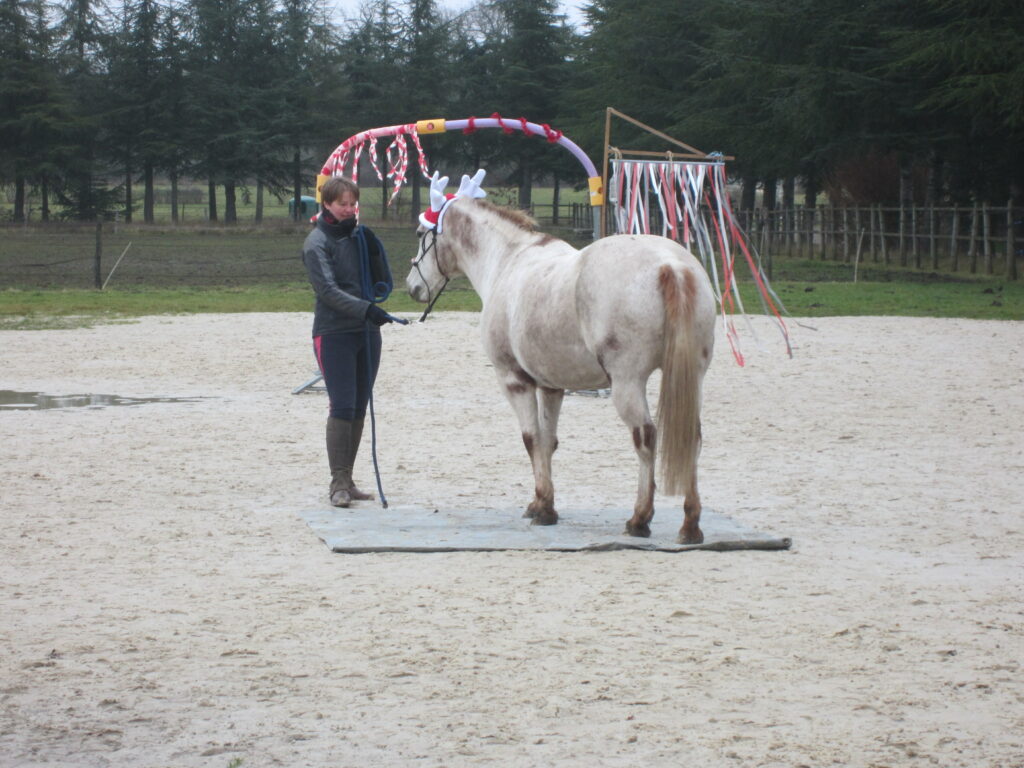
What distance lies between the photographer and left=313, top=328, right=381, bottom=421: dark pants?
7.30 m

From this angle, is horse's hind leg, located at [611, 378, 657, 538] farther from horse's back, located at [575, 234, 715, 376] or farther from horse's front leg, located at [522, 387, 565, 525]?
horse's front leg, located at [522, 387, 565, 525]

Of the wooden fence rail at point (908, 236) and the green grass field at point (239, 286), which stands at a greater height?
the wooden fence rail at point (908, 236)

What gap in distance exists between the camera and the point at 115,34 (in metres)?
58.2

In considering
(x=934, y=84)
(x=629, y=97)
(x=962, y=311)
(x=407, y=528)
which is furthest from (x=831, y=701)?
(x=629, y=97)

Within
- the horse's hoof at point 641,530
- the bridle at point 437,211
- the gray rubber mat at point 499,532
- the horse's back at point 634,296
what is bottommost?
the gray rubber mat at point 499,532

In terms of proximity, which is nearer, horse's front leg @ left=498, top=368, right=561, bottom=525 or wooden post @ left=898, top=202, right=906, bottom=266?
horse's front leg @ left=498, top=368, right=561, bottom=525

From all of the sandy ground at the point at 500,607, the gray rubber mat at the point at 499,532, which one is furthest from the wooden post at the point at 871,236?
the gray rubber mat at the point at 499,532

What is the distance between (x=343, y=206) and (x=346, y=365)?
0.85 m

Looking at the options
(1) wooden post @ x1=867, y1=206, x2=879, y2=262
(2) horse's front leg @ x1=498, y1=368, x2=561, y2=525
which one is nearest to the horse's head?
(2) horse's front leg @ x1=498, y1=368, x2=561, y2=525

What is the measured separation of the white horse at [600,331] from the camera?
19.6ft

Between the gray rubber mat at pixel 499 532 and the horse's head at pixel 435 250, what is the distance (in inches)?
50.2

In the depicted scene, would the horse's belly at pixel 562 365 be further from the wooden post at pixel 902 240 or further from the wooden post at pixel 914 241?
the wooden post at pixel 902 240

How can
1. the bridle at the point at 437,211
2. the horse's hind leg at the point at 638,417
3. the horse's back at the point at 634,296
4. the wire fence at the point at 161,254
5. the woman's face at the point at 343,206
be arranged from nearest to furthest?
the horse's back at the point at 634,296
the horse's hind leg at the point at 638,417
the woman's face at the point at 343,206
the bridle at the point at 437,211
the wire fence at the point at 161,254

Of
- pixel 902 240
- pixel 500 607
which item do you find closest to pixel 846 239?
pixel 902 240
